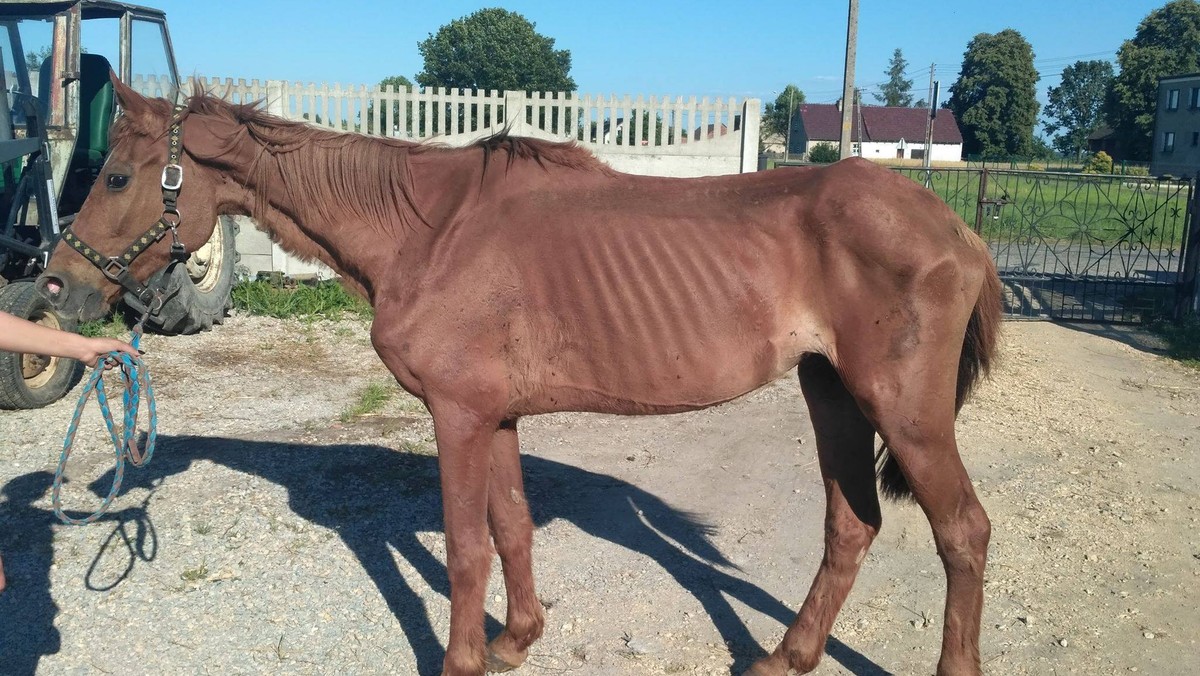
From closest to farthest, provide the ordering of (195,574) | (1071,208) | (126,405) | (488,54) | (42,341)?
(42,341) < (126,405) < (195,574) < (1071,208) < (488,54)

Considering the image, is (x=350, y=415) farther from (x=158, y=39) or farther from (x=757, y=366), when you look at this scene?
(x=158, y=39)

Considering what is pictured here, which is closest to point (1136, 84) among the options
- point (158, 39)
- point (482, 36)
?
point (482, 36)

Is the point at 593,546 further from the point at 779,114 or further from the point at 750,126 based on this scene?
the point at 779,114

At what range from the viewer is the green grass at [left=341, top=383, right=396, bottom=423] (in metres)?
6.59

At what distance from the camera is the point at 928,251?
9.89 feet

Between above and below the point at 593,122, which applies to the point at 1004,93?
above

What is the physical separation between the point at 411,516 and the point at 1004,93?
237 feet

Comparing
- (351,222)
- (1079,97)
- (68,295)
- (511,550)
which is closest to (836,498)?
(511,550)

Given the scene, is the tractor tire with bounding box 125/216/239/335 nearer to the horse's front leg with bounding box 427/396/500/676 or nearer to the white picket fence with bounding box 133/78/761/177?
the white picket fence with bounding box 133/78/761/177

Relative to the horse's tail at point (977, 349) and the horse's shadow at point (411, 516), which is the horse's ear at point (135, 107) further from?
the horse's tail at point (977, 349)

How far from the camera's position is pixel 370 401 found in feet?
22.5

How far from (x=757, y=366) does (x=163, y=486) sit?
12.1ft

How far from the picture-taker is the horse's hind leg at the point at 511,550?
3.56m

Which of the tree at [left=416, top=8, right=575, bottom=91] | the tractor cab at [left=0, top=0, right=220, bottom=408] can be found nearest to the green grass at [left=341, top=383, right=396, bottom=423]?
Result: the tractor cab at [left=0, top=0, right=220, bottom=408]
